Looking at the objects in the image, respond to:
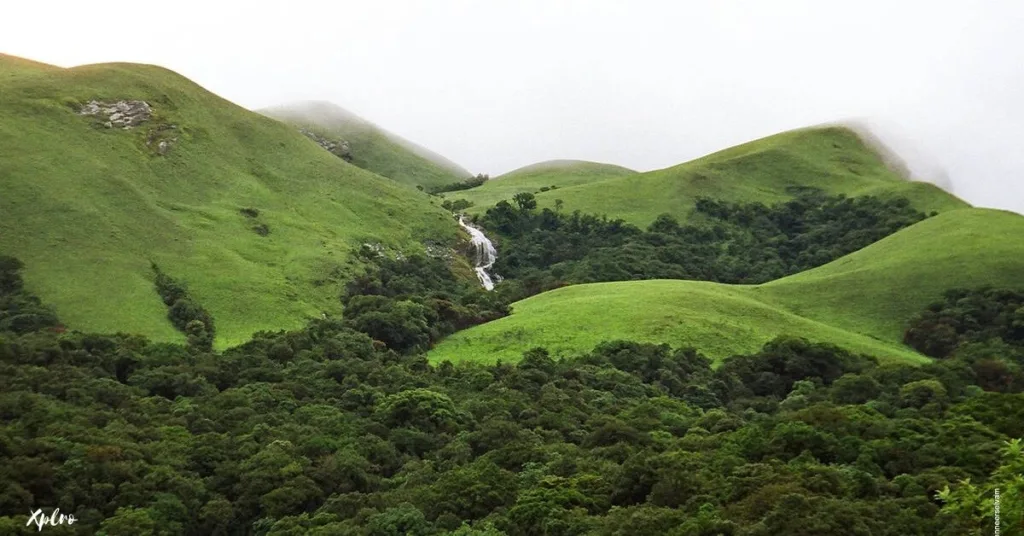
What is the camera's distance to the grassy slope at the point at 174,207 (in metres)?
108

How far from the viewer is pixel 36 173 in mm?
121750

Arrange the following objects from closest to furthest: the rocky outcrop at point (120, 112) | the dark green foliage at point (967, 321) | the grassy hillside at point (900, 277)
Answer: the dark green foliage at point (967, 321)
the grassy hillside at point (900, 277)
the rocky outcrop at point (120, 112)

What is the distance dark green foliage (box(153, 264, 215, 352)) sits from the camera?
100 metres

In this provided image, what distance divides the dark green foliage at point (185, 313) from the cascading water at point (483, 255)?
5177 centimetres

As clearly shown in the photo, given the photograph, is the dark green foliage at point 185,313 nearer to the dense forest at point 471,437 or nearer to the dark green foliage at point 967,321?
the dense forest at point 471,437

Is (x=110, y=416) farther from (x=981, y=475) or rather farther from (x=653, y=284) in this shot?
(x=653, y=284)

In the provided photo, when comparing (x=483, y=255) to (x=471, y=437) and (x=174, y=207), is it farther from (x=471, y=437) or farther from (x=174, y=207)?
(x=471, y=437)

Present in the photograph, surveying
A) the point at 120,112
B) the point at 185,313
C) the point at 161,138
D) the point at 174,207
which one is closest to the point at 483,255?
the point at 174,207

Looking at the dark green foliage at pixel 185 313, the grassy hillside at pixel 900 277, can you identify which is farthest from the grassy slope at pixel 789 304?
the dark green foliage at pixel 185 313

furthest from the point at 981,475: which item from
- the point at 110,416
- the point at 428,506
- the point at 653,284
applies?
the point at 653,284

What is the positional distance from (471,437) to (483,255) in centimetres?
9191

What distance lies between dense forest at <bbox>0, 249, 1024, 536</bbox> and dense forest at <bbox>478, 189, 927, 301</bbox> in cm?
5486

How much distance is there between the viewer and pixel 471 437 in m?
73.6

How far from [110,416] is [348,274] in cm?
5524
